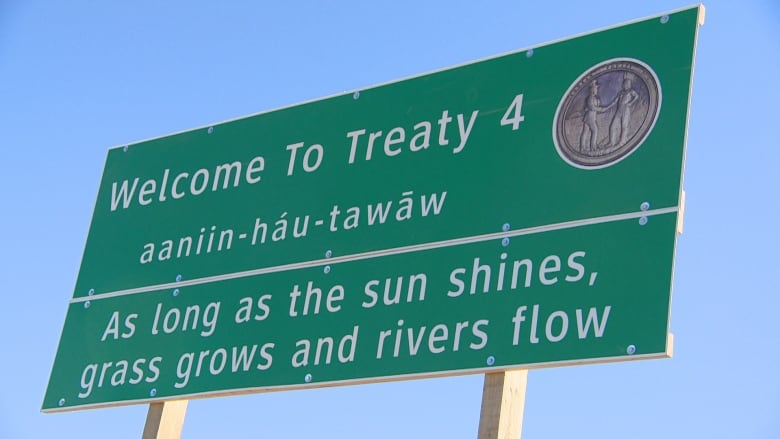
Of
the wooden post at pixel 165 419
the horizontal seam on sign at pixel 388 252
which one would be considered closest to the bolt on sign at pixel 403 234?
the horizontal seam on sign at pixel 388 252

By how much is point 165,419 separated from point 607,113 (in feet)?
8.00

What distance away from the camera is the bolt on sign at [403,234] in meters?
4.67

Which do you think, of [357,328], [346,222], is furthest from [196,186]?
[357,328]

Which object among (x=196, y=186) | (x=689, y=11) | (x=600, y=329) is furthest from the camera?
(x=196, y=186)

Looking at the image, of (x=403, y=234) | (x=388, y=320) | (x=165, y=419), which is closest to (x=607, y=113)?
(x=403, y=234)

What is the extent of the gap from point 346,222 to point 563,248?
1.12m

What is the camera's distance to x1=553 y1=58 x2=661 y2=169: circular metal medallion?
482 centimetres

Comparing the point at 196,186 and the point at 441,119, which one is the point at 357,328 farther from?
the point at 196,186

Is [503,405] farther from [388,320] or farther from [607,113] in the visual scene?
[607,113]

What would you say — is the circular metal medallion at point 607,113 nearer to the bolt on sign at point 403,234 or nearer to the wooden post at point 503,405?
the bolt on sign at point 403,234

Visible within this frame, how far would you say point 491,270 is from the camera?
4922 millimetres

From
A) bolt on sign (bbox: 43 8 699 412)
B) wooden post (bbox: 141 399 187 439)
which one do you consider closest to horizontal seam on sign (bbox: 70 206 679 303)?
bolt on sign (bbox: 43 8 699 412)

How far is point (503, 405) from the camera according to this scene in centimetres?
466

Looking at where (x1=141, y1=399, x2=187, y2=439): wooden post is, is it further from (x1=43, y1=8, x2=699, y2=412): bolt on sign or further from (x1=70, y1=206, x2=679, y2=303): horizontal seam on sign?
(x1=70, y1=206, x2=679, y2=303): horizontal seam on sign
